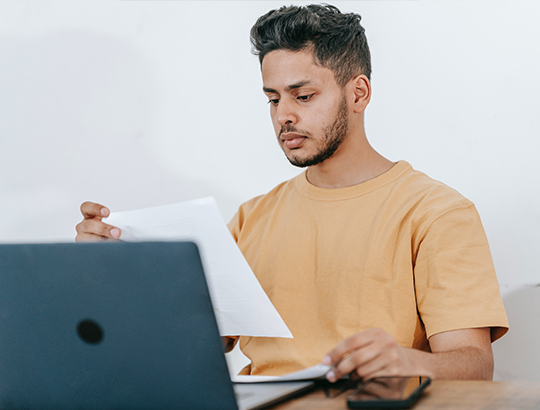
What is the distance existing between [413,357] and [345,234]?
1.47ft

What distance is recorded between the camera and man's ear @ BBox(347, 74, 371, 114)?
1.27 meters

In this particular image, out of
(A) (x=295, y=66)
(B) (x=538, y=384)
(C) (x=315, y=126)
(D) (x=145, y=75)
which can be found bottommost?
(B) (x=538, y=384)

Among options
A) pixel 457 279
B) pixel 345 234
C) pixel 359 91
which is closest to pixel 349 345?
pixel 457 279

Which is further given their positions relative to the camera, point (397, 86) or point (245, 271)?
point (397, 86)

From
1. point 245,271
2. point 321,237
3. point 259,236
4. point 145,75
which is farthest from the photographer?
point 145,75

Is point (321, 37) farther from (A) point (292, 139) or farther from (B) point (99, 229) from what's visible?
(B) point (99, 229)

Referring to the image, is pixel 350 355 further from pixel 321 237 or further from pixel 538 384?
pixel 321 237

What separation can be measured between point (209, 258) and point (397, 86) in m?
0.85

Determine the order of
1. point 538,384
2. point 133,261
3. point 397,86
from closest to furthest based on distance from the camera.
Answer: point 133,261
point 538,384
point 397,86

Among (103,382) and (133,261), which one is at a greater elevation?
(133,261)

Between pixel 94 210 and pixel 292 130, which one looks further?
pixel 292 130

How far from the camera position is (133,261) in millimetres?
522

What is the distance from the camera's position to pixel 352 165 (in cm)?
123

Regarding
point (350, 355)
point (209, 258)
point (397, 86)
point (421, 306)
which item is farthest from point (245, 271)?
point (397, 86)
